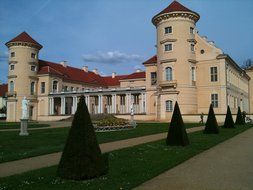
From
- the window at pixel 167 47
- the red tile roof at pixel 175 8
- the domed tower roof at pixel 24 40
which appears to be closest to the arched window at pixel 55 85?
the domed tower roof at pixel 24 40

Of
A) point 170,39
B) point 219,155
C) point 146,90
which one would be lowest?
point 219,155

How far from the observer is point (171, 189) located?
22.1ft

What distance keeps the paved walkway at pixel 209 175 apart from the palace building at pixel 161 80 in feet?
111

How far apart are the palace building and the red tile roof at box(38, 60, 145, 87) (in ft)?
0.91

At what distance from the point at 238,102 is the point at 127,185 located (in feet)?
177

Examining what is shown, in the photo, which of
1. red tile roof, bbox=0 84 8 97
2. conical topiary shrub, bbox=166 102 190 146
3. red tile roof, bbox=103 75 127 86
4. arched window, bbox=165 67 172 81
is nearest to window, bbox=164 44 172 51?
arched window, bbox=165 67 172 81

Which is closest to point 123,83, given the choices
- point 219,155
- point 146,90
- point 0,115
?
point 146,90

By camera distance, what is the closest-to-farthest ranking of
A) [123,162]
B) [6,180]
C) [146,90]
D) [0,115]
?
[6,180]
[123,162]
[146,90]
[0,115]

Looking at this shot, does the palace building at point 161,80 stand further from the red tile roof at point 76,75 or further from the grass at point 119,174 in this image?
the grass at point 119,174

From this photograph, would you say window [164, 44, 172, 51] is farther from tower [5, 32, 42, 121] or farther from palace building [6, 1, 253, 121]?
tower [5, 32, 42, 121]

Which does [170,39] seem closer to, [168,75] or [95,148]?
[168,75]

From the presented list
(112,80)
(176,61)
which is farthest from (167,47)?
(112,80)

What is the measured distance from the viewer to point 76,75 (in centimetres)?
7206

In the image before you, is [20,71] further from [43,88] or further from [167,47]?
[167,47]
